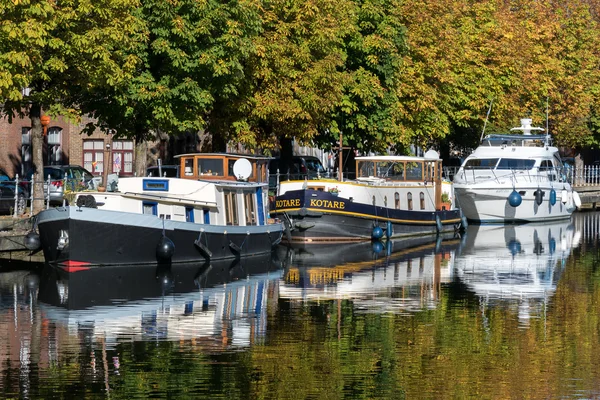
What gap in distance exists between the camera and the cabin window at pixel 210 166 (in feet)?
146

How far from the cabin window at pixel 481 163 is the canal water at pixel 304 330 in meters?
22.9

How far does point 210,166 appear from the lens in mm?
44688

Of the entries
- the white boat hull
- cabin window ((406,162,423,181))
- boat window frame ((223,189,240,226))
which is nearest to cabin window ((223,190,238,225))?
boat window frame ((223,189,240,226))

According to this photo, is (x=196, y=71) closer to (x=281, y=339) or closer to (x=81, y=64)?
(x=81, y=64)

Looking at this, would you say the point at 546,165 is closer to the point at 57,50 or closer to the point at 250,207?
the point at 250,207

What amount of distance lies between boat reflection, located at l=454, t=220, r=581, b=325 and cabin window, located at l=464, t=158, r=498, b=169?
121 inches

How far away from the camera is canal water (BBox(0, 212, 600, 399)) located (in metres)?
21.0

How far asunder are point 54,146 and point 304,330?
51.0m

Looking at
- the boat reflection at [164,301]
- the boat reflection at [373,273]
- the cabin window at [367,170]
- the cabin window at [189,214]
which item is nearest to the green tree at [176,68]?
the cabin window at [189,214]

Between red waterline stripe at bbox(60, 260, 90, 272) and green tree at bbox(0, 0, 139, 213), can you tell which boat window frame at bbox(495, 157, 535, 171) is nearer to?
green tree at bbox(0, 0, 139, 213)

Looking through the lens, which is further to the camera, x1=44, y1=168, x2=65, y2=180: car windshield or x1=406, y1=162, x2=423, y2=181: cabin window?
x1=44, y1=168, x2=65, y2=180: car windshield

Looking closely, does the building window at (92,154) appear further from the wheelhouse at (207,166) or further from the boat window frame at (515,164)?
the wheelhouse at (207,166)

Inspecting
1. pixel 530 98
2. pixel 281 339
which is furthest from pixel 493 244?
pixel 530 98

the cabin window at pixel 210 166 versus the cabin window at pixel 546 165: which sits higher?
the cabin window at pixel 210 166
